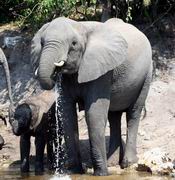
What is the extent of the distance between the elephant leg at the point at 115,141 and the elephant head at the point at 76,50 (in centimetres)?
166

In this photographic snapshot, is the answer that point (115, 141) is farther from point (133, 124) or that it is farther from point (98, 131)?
point (98, 131)

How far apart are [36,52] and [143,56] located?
79.8 inches

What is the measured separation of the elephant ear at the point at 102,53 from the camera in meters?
11.7

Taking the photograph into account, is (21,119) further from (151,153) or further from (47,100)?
(151,153)

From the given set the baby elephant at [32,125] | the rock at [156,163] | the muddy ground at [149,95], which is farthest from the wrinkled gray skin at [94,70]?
the muddy ground at [149,95]

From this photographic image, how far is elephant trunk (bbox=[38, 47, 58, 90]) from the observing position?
10984 mm

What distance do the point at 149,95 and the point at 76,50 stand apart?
453 cm

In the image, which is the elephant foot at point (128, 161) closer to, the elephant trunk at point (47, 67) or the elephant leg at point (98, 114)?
the elephant leg at point (98, 114)

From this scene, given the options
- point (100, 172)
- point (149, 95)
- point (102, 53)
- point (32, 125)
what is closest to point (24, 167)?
point (32, 125)

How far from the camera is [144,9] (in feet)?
57.7

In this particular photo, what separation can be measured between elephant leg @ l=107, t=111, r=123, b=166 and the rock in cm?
70

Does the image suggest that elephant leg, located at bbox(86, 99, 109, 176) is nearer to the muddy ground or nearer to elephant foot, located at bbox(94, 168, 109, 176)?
elephant foot, located at bbox(94, 168, 109, 176)

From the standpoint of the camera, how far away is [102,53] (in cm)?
1192

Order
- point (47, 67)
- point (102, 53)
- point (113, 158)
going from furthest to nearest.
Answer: point (113, 158), point (102, 53), point (47, 67)
